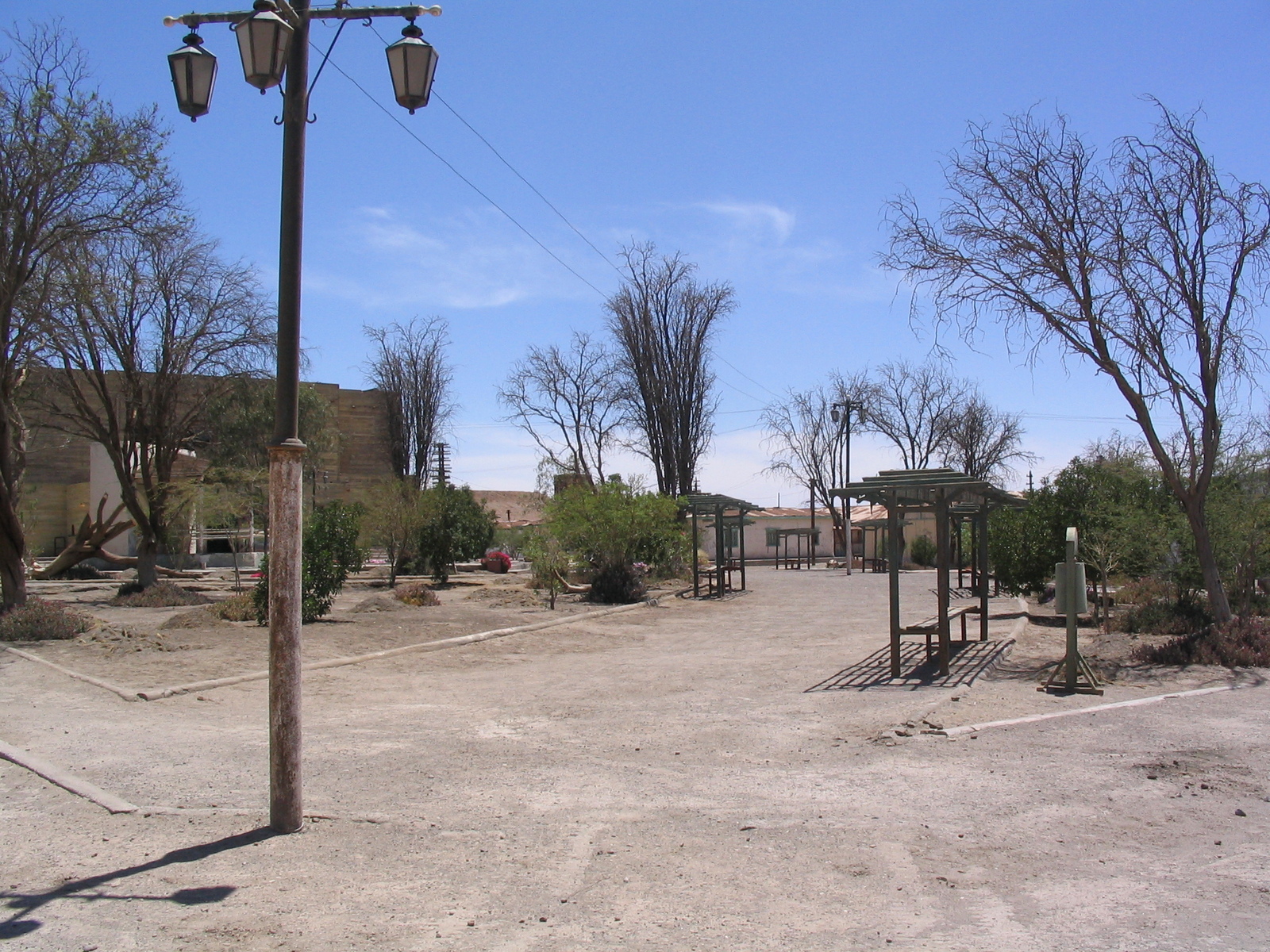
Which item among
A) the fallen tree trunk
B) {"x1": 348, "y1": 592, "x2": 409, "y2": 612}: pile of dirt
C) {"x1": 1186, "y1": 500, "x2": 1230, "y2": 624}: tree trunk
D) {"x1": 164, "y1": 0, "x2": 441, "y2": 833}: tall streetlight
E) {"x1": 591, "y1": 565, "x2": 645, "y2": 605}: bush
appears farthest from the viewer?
the fallen tree trunk

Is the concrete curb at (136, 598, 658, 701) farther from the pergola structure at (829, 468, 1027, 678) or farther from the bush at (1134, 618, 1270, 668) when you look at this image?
the bush at (1134, 618, 1270, 668)

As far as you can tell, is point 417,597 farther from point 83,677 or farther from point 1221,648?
point 1221,648

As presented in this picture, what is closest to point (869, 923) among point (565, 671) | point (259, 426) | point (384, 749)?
point (384, 749)

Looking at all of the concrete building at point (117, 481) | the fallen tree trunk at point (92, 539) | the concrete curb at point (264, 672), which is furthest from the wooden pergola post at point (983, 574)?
the concrete building at point (117, 481)

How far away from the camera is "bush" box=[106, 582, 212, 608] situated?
77.5 ft

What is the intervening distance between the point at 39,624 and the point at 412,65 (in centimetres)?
1302

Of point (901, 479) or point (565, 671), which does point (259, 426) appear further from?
point (901, 479)

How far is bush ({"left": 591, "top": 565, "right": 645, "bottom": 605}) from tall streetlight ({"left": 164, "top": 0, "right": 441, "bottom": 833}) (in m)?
18.3

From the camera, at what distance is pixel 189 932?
4.40 m

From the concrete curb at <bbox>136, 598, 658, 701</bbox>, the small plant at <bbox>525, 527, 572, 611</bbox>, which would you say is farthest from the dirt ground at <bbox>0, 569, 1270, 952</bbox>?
the small plant at <bbox>525, 527, 572, 611</bbox>

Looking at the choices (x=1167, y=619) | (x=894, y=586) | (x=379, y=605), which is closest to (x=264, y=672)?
(x=894, y=586)

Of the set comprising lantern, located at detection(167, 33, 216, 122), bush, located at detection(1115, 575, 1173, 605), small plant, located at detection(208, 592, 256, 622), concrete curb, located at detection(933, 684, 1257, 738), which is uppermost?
lantern, located at detection(167, 33, 216, 122)

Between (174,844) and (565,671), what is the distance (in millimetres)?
7588

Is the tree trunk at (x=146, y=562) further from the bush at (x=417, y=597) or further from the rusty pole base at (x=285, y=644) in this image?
the rusty pole base at (x=285, y=644)
